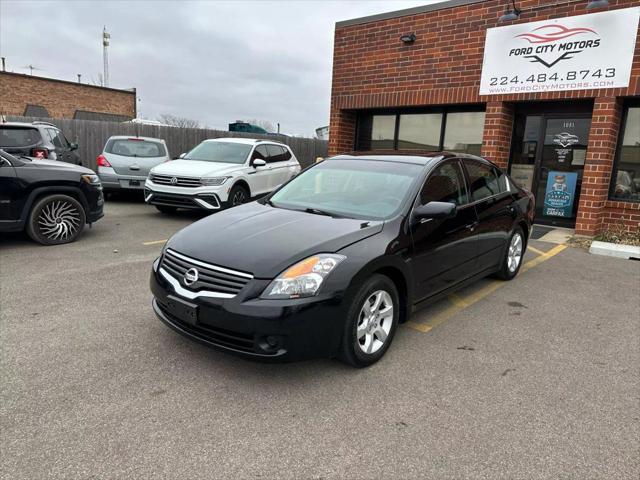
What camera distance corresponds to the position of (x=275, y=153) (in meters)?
11.0

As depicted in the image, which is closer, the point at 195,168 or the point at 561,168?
the point at 195,168

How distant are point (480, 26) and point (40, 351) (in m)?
9.36

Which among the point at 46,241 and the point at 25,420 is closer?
the point at 25,420

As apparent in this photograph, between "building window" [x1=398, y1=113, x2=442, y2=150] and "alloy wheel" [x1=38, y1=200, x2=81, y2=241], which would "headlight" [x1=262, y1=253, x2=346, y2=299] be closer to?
"alloy wheel" [x1=38, y1=200, x2=81, y2=241]

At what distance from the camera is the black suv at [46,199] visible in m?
6.32

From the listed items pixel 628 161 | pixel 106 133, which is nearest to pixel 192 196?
pixel 628 161

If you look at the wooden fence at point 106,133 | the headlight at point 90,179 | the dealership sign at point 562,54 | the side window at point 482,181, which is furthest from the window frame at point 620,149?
the wooden fence at point 106,133

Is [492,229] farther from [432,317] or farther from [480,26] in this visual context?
[480,26]

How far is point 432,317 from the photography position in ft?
14.6

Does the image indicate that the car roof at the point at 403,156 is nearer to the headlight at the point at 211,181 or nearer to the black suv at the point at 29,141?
the headlight at the point at 211,181

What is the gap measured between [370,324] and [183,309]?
1.29 metres

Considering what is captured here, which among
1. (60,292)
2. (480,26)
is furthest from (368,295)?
(480,26)

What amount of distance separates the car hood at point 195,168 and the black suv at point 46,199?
1782 mm

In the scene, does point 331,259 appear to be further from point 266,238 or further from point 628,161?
point 628,161
